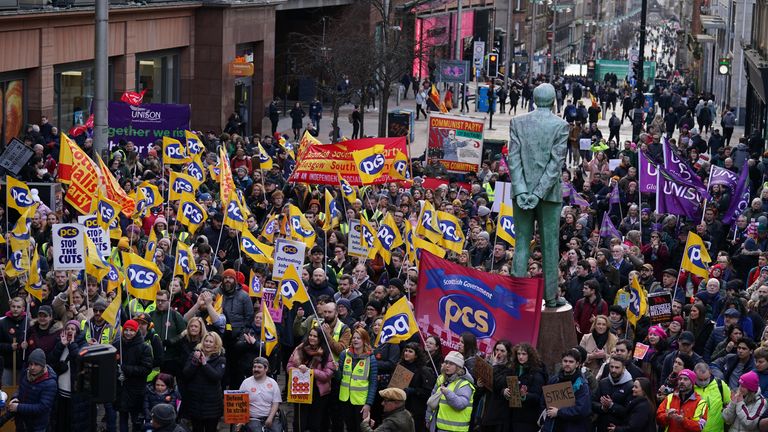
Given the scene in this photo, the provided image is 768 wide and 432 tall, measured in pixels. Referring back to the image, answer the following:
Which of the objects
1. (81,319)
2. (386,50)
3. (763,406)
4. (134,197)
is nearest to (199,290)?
(81,319)

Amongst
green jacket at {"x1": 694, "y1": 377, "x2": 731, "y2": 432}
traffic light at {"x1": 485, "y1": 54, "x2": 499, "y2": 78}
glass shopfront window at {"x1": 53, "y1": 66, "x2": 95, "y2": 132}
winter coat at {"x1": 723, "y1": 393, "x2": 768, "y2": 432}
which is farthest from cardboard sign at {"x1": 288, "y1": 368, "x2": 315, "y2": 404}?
traffic light at {"x1": 485, "y1": 54, "x2": 499, "y2": 78}

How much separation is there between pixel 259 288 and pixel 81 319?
2.32m

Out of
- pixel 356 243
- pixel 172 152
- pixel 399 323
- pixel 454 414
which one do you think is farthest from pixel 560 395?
pixel 172 152

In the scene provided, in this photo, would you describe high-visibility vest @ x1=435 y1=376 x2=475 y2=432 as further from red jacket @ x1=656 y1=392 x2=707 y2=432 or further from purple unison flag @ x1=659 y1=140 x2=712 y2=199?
purple unison flag @ x1=659 y1=140 x2=712 y2=199

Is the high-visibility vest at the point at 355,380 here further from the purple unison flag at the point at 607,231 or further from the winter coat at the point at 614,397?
the purple unison flag at the point at 607,231

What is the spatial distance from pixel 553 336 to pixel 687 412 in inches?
87.5

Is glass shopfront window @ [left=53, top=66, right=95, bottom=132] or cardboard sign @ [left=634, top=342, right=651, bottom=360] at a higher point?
glass shopfront window @ [left=53, top=66, right=95, bottom=132]

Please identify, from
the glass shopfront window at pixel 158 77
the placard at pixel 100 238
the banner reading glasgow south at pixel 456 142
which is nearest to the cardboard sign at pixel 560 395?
the placard at pixel 100 238

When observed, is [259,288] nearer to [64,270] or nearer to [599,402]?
[64,270]

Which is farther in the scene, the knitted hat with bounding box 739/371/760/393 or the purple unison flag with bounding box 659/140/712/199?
the purple unison flag with bounding box 659/140/712/199

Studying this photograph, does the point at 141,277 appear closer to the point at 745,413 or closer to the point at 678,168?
the point at 745,413

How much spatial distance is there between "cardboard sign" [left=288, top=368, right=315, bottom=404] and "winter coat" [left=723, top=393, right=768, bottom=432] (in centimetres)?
404

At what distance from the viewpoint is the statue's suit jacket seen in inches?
604

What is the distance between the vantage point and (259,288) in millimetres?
17500
